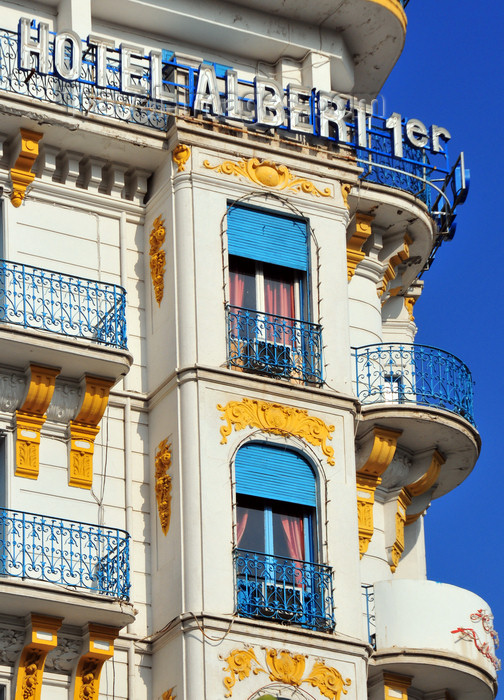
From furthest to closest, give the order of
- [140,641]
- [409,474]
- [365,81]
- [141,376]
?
A: [365,81], [409,474], [141,376], [140,641]

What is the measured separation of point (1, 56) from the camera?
31.2 m

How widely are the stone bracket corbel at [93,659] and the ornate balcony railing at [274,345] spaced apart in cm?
469

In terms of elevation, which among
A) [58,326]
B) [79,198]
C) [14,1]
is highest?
[14,1]

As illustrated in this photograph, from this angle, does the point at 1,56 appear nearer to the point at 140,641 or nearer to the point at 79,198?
the point at 79,198

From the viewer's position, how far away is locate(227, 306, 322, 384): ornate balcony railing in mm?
30422

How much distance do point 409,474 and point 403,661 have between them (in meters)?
3.75

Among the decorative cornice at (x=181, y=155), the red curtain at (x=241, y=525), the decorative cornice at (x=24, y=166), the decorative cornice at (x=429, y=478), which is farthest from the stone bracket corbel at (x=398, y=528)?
the decorative cornice at (x=24, y=166)

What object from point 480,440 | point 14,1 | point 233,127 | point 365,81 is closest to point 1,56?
point 14,1

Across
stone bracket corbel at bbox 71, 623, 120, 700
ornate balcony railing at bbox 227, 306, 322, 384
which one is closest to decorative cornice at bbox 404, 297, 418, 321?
ornate balcony railing at bbox 227, 306, 322, 384

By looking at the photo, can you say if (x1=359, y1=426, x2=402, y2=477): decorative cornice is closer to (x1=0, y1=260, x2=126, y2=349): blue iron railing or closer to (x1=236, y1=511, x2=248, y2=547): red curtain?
(x1=236, y1=511, x2=248, y2=547): red curtain

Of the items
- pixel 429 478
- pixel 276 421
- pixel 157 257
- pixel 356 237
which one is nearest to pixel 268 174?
pixel 157 257

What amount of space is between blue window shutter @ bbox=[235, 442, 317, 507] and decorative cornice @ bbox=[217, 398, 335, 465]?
11.5 inches

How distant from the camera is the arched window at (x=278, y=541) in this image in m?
28.8

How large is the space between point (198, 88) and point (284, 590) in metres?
7.98
